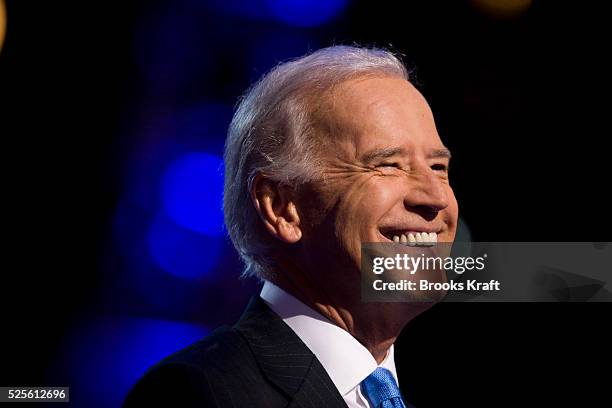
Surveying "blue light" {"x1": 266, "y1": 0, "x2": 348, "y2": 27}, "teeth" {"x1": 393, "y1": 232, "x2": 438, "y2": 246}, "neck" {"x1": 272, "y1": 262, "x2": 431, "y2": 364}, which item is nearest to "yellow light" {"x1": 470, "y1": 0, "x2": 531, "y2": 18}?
"blue light" {"x1": 266, "y1": 0, "x2": 348, "y2": 27}

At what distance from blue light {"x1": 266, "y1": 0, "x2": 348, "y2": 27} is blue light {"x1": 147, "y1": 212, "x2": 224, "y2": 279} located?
3.04 feet

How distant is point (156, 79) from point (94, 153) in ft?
1.22

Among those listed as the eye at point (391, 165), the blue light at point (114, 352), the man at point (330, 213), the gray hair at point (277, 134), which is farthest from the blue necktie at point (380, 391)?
the blue light at point (114, 352)

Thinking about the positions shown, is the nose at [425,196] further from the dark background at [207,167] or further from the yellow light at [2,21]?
the yellow light at [2,21]

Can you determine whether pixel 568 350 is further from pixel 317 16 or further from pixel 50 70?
pixel 50 70

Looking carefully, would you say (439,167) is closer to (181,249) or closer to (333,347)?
(333,347)

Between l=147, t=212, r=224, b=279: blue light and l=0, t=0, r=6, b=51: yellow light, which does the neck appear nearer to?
l=147, t=212, r=224, b=279: blue light

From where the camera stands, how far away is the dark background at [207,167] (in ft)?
9.11

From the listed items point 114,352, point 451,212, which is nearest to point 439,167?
point 451,212

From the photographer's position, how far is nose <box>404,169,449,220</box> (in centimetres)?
181

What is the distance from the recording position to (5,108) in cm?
278

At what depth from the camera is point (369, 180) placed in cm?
180

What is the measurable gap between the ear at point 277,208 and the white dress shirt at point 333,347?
→ 15cm

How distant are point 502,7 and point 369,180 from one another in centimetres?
146
